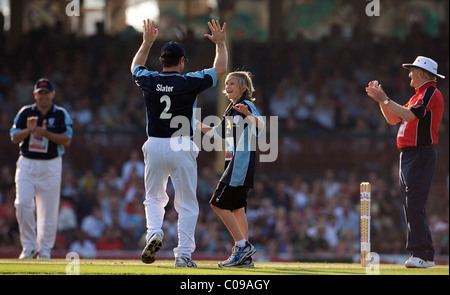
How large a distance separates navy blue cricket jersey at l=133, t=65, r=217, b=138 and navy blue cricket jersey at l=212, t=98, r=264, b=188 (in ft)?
1.94

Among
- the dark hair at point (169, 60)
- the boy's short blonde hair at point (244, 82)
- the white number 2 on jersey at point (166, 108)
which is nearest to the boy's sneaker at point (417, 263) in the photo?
the boy's short blonde hair at point (244, 82)

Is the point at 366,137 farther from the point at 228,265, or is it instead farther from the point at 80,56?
the point at 228,265

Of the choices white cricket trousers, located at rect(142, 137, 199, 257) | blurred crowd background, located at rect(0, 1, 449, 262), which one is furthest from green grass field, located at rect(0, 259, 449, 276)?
blurred crowd background, located at rect(0, 1, 449, 262)

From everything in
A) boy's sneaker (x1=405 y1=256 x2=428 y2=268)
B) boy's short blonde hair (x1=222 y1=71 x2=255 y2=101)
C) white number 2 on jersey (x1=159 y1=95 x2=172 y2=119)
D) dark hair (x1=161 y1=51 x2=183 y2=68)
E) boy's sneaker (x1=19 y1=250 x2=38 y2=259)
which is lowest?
boy's sneaker (x1=19 y1=250 x2=38 y2=259)

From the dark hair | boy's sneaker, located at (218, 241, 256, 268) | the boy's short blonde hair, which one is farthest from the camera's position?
the boy's short blonde hair

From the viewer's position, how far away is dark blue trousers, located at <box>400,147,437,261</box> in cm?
954

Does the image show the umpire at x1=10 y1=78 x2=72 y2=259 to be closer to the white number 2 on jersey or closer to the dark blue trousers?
the white number 2 on jersey

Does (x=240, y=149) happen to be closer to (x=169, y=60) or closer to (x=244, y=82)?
(x=244, y=82)

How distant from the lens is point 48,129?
11.8 metres

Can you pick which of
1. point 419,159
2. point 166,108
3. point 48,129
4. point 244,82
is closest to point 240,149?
point 244,82

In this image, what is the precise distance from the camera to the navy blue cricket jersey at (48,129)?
11.7 meters

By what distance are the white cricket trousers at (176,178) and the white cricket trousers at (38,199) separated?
339 centimetres

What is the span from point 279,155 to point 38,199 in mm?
8172
